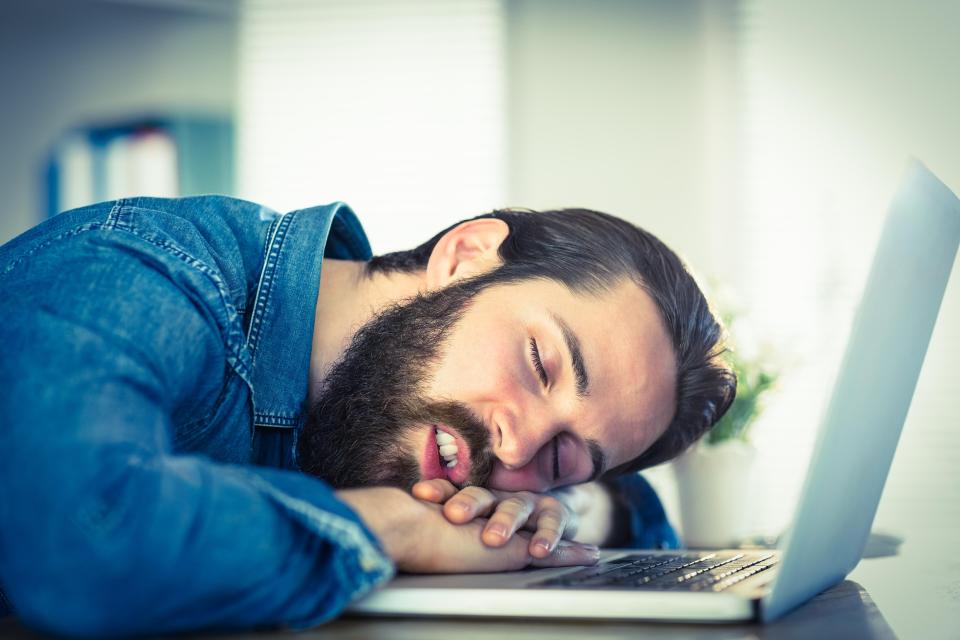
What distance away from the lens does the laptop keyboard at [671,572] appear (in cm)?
79

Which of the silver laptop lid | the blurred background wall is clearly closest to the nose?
the silver laptop lid

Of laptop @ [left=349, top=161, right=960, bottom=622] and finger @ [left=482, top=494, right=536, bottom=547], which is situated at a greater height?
laptop @ [left=349, top=161, right=960, bottom=622]

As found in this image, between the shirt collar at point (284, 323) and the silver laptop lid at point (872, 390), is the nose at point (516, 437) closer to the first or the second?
the shirt collar at point (284, 323)

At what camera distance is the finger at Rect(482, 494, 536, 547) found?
0.93 m

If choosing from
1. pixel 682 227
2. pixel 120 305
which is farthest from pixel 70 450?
pixel 682 227

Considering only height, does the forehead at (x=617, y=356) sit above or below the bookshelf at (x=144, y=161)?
below

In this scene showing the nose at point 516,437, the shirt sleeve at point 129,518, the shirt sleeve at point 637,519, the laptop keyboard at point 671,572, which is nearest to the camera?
the shirt sleeve at point 129,518

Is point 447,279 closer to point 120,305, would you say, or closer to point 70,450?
point 120,305

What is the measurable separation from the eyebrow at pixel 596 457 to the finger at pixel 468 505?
0.71 feet

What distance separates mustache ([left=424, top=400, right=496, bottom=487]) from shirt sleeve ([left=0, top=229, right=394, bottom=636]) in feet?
1.36

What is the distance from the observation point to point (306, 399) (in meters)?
1.22

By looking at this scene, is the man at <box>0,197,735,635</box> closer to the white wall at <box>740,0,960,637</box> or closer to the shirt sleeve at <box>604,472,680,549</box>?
the shirt sleeve at <box>604,472,680,549</box>

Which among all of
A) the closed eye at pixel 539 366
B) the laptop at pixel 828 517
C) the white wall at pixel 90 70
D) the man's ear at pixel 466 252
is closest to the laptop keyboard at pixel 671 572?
the laptop at pixel 828 517

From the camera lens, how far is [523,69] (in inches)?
159
